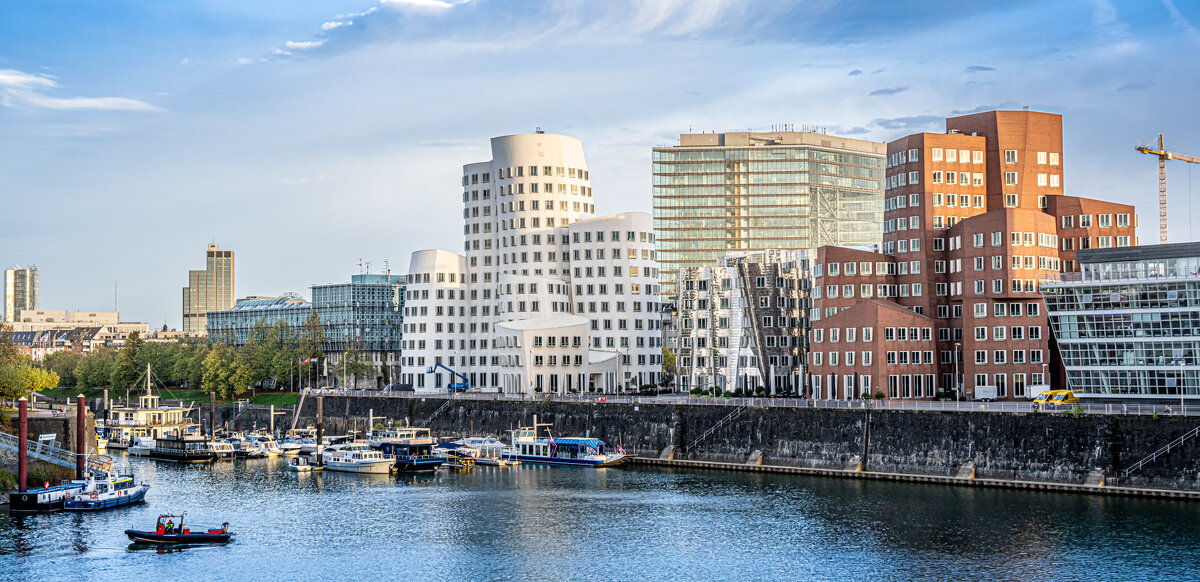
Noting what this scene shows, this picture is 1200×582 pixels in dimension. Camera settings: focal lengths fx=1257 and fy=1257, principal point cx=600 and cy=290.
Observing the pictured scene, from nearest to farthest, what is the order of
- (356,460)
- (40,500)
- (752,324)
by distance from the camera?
1. (40,500)
2. (356,460)
3. (752,324)

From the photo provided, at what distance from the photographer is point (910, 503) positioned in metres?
108

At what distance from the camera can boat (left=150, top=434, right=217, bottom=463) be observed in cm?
16188

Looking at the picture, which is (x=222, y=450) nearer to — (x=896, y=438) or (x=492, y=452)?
(x=492, y=452)

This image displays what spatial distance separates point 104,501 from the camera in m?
109

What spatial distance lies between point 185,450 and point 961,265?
10100 centimetres

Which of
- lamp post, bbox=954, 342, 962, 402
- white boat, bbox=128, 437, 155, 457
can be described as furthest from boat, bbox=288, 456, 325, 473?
lamp post, bbox=954, 342, 962, 402

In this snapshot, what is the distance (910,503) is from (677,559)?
93.8 ft

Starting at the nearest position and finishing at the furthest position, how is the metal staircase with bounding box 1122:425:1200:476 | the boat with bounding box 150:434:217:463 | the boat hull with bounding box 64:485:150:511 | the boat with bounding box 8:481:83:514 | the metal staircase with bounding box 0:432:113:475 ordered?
the boat with bounding box 8:481:83:514 < the metal staircase with bounding box 1122:425:1200:476 < the boat hull with bounding box 64:485:150:511 < the metal staircase with bounding box 0:432:113:475 < the boat with bounding box 150:434:217:463

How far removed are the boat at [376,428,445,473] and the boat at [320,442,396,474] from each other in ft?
3.98

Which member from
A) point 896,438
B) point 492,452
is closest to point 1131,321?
point 896,438

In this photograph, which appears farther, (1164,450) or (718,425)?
(718,425)

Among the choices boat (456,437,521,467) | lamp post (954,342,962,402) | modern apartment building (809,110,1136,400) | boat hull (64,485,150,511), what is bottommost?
boat hull (64,485,150,511)

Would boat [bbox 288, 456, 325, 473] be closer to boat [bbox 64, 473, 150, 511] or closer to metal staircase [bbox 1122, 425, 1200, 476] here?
boat [bbox 64, 473, 150, 511]

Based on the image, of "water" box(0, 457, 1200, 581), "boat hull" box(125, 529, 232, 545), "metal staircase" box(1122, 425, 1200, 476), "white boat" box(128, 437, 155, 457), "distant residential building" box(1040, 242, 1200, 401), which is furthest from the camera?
"white boat" box(128, 437, 155, 457)
